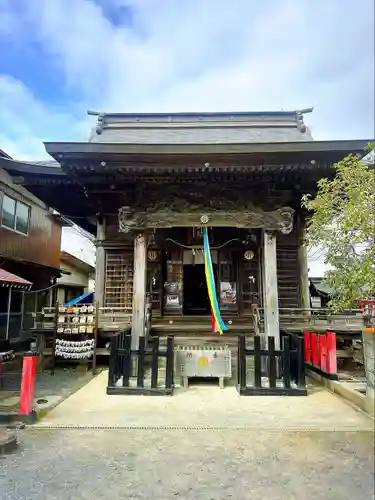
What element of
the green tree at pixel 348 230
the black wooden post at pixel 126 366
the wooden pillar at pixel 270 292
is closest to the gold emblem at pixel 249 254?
the wooden pillar at pixel 270 292

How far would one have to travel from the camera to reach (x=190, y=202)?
26.0 ft

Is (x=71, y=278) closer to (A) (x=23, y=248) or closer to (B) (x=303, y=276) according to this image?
(A) (x=23, y=248)

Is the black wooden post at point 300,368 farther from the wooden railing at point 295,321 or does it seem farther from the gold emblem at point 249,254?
the gold emblem at point 249,254

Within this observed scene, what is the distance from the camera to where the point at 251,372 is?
760 cm

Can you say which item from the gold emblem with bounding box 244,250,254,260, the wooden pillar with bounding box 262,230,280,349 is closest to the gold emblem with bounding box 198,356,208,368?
the wooden pillar with bounding box 262,230,280,349

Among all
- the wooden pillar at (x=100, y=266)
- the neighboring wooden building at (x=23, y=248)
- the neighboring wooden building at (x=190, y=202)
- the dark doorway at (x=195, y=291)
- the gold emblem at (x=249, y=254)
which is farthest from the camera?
the dark doorway at (x=195, y=291)

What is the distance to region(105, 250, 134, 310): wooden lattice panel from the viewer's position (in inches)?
387

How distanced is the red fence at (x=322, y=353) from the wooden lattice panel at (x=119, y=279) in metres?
4.73

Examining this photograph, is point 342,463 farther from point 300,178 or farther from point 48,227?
point 48,227

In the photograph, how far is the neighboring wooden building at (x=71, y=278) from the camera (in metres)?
20.5

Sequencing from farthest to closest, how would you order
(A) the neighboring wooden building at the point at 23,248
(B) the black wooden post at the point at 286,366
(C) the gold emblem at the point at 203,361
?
(A) the neighboring wooden building at the point at 23,248 → (C) the gold emblem at the point at 203,361 → (B) the black wooden post at the point at 286,366


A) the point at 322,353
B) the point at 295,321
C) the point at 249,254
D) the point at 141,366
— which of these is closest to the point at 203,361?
the point at 141,366

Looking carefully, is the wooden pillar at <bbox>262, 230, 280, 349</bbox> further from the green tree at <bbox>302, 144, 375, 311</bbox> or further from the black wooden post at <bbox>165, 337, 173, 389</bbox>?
the black wooden post at <bbox>165, 337, 173, 389</bbox>

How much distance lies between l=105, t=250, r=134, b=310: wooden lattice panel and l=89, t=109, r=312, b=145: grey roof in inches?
158
